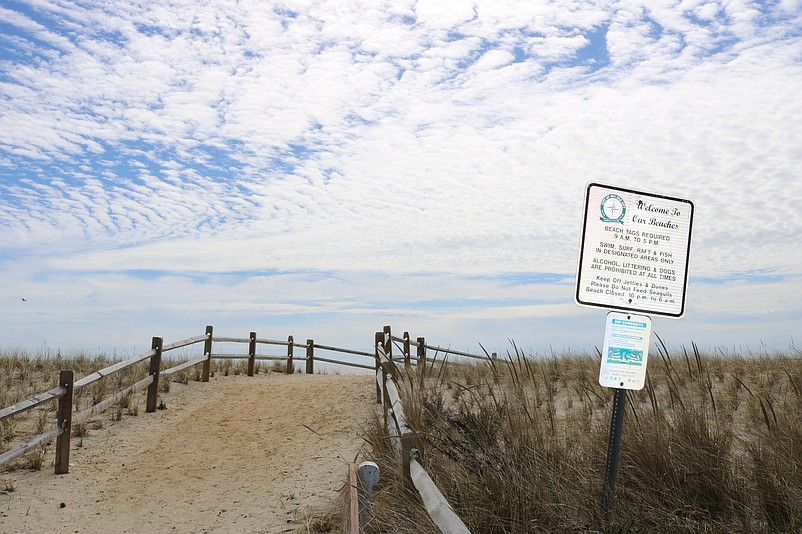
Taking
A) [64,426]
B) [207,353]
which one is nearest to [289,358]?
[207,353]

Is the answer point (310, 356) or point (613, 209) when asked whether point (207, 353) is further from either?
point (613, 209)

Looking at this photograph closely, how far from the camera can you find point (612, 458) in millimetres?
4617

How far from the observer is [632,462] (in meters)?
5.51

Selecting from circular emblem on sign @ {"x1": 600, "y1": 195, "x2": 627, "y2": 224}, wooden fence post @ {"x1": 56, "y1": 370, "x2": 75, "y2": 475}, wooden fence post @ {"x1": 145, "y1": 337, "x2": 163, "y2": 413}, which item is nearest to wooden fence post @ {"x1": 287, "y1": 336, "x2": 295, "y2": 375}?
wooden fence post @ {"x1": 145, "y1": 337, "x2": 163, "y2": 413}

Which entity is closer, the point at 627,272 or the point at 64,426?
the point at 627,272

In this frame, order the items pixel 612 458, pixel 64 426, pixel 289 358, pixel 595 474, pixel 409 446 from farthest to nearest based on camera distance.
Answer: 1. pixel 289 358
2. pixel 64 426
3. pixel 595 474
4. pixel 409 446
5. pixel 612 458

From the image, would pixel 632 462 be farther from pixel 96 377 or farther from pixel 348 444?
pixel 96 377

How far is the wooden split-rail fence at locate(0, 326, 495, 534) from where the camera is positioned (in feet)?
12.9

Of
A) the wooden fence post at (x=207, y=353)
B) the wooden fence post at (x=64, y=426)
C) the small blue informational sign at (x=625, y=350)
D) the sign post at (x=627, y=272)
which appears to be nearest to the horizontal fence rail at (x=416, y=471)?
the sign post at (x=627, y=272)

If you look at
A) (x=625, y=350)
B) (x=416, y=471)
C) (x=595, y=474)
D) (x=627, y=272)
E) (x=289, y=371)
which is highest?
(x=627, y=272)

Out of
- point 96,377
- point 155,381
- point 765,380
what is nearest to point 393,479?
point 96,377

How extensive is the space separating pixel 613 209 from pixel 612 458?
1708mm

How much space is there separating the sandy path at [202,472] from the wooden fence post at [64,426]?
0.17 meters

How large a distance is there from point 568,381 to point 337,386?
5.97 metres
